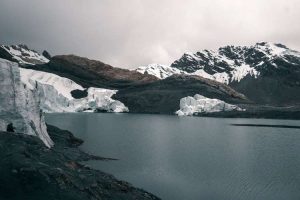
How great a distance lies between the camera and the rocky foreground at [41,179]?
112ft

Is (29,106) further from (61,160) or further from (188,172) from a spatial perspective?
(188,172)

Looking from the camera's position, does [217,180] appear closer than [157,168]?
Yes

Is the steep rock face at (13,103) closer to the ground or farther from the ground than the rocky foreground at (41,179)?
Answer: farther from the ground

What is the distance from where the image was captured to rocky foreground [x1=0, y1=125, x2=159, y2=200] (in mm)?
34094

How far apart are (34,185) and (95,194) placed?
642cm

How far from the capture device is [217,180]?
63688 mm

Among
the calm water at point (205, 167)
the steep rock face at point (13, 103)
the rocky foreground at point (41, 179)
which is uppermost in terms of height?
the steep rock face at point (13, 103)

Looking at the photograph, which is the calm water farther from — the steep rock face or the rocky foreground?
→ the steep rock face

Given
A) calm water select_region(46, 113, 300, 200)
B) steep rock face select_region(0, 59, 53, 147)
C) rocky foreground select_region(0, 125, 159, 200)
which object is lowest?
calm water select_region(46, 113, 300, 200)

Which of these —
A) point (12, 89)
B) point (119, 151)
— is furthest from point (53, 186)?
point (119, 151)

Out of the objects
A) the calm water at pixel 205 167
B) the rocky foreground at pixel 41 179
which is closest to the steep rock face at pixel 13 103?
the rocky foreground at pixel 41 179

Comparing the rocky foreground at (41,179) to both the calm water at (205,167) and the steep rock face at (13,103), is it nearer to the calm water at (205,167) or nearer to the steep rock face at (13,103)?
the steep rock face at (13,103)

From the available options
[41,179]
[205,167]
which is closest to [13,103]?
[41,179]

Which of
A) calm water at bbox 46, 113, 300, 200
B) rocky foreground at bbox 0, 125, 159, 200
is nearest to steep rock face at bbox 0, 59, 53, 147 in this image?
rocky foreground at bbox 0, 125, 159, 200
